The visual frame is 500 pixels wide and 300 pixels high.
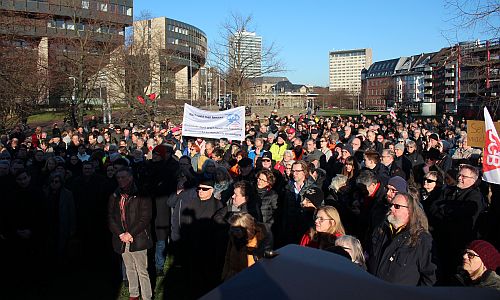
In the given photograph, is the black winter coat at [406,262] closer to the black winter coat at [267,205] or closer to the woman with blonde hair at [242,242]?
the woman with blonde hair at [242,242]

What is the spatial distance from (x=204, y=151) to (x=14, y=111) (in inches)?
633

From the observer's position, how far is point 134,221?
614 centimetres

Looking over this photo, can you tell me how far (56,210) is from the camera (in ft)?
25.3

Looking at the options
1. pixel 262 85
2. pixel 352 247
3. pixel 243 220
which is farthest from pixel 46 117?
pixel 262 85

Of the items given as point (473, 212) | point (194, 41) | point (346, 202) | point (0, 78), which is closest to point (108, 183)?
point (346, 202)

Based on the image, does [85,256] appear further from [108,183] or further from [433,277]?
[433,277]

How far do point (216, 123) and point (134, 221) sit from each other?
697cm

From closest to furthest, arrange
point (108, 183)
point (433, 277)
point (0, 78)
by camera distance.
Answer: point (433, 277)
point (108, 183)
point (0, 78)

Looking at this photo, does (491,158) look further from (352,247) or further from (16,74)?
(16,74)

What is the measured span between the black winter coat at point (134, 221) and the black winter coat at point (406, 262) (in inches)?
115

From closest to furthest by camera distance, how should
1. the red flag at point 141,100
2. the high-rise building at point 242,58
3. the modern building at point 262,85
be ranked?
Result: 1. the high-rise building at point 242,58
2. the red flag at point 141,100
3. the modern building at point 262,85

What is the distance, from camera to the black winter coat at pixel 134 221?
612 centimetres

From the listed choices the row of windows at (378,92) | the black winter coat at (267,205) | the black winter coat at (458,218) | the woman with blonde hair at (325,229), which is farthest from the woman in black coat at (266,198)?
the row of windows at (378,92)

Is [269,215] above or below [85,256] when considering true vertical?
above
